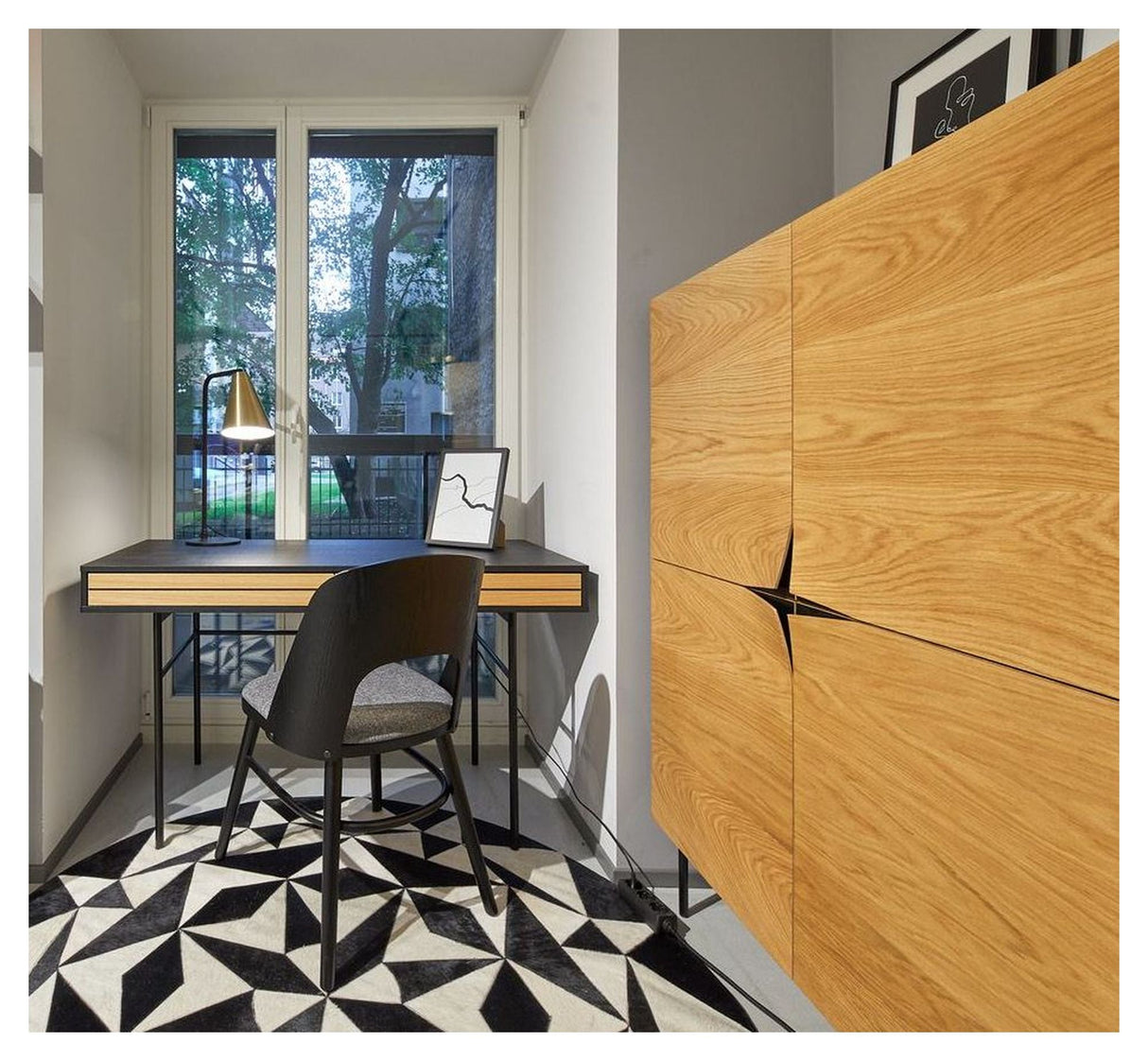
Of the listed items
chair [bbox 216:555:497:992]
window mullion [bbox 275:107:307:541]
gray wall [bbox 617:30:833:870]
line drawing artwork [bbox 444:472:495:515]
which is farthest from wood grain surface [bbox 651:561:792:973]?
window mullion [bbox 275:107:307:541]

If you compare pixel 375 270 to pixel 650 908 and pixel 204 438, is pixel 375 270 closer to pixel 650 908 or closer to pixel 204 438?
pixel 204 438

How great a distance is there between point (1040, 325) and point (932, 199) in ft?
0.80

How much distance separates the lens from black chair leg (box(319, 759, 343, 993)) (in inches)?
59.4

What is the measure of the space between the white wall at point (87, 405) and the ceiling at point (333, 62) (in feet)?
0.47

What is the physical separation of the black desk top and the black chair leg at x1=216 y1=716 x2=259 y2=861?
439 mm

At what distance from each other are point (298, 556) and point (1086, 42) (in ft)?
7.17

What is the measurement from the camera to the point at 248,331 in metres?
2.95

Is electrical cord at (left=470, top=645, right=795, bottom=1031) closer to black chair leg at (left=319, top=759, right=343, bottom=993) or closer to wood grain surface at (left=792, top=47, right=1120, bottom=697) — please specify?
black chair leg at (left=319, top=759, right=343, bottom=993)

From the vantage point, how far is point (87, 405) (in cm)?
229

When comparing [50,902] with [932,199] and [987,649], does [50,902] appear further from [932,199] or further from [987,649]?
[932,199]

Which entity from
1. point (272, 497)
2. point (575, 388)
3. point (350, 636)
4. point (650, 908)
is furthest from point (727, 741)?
point (272, 497)

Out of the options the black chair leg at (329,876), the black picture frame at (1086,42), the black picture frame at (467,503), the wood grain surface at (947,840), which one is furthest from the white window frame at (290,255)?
the wood grain surface at (947,840)
